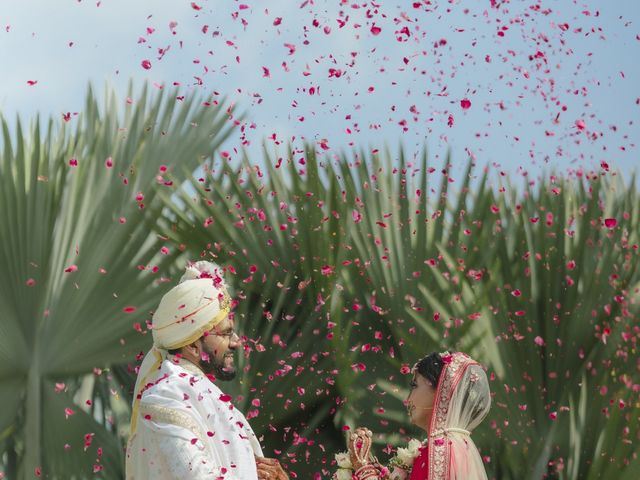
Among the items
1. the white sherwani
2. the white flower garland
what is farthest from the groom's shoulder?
the white flower garland

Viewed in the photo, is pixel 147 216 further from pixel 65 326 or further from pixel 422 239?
pixel 422 239

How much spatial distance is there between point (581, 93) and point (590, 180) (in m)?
0.76

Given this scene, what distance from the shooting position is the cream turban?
4.90m

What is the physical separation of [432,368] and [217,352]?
100 cm

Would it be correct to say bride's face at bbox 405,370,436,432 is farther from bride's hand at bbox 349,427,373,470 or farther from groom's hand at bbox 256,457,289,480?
groom's hand at bbox 256,457,289,480

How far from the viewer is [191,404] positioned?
4.79 m

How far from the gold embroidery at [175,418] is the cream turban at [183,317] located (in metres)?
0.16

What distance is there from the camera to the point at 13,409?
8.46 meters

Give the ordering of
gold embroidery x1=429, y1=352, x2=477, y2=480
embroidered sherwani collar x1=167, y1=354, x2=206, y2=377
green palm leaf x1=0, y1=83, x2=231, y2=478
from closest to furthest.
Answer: embroidered sherwani collar x1=167, y1=354, x2=206, y2=377, gold embroidery x1=429, y1=352, x2=477, y2=480, green palm leaf x1=0, y1=83, x2=231, y2=478

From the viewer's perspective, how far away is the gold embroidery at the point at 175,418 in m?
4.71

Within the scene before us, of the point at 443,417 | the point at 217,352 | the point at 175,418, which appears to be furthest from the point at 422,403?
the point at 175,418

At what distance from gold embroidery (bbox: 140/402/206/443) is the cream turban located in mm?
157

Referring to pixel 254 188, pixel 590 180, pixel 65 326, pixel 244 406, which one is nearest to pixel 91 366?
pixel 65 326

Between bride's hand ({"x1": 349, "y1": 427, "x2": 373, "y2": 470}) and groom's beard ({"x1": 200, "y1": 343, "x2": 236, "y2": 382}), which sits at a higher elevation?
groom's beard ({"x1": 200, "y1": 343, "x2": 236, "y2": 382})
